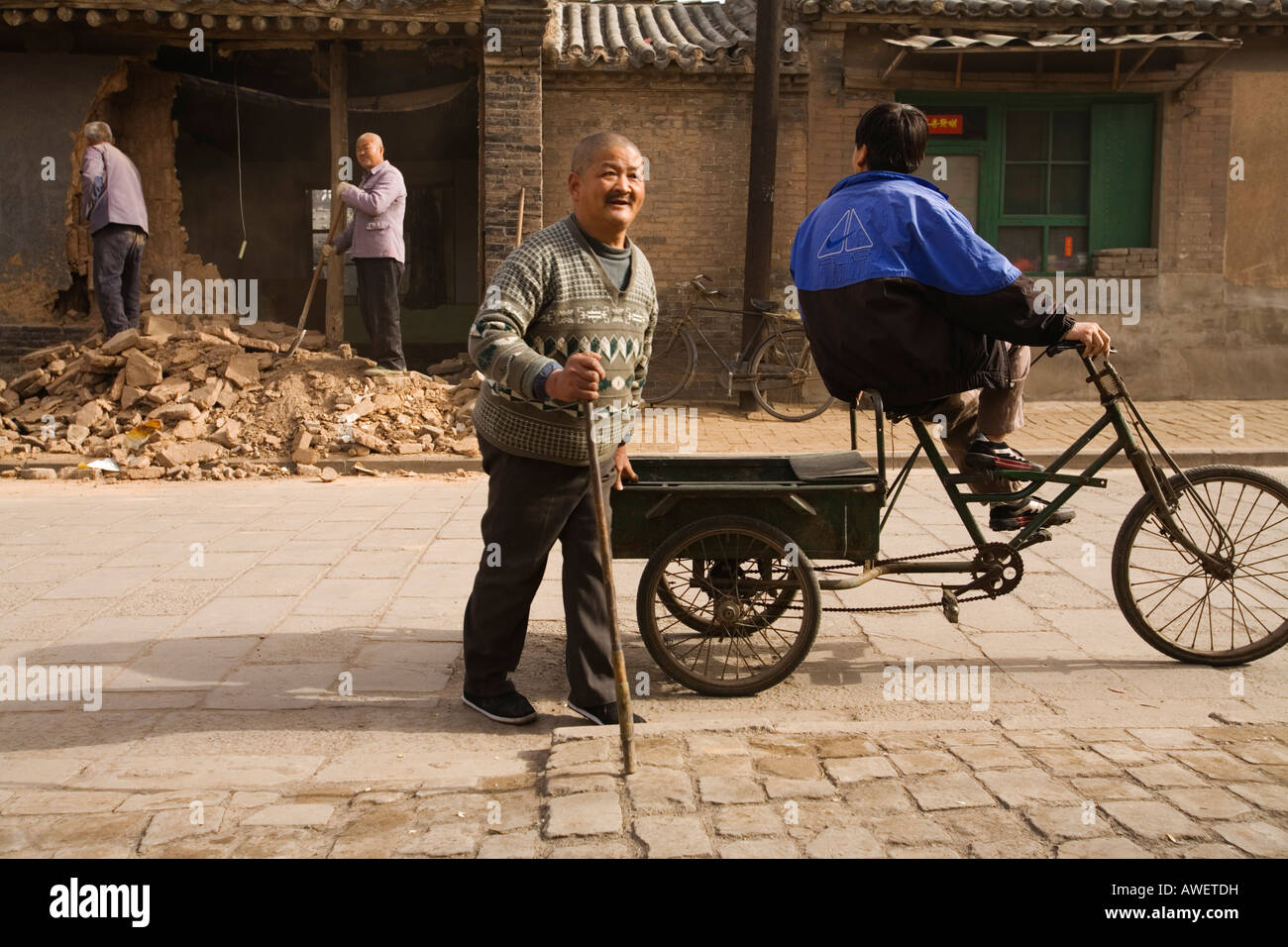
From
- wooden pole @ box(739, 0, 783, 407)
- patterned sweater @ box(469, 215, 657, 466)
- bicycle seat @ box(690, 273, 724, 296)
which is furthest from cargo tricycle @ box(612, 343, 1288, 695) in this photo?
bicycle seat @ box(690, 273, 724, 296)

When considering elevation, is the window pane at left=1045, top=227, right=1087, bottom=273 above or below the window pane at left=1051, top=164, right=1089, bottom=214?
below

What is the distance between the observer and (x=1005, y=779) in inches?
130

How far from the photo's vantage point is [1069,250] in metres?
13.7

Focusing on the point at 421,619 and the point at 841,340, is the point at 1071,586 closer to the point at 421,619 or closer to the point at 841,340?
the point at 841,340

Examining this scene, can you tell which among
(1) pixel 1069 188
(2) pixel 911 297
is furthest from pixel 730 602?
(1) pixel 1069 188

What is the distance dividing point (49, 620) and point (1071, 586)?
460cm

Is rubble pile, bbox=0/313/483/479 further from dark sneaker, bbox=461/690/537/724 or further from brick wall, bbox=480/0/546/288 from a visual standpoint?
dark sneaker, bbox=461/690/537/724

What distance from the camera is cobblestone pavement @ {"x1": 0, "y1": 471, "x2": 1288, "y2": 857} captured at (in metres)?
3.03

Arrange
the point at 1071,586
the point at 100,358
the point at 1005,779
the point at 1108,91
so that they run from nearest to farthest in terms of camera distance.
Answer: the point at 1005,779 < the point at 1071,586 < the point at 100,358 < the point at 1108,91

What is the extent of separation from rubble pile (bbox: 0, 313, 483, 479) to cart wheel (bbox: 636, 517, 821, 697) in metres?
5.81

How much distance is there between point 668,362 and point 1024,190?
4442mm

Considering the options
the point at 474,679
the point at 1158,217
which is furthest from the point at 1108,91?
the point at 474,679

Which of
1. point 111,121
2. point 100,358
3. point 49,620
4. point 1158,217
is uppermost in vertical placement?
point 111,121

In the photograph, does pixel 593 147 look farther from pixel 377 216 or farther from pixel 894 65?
pixel 894 65
